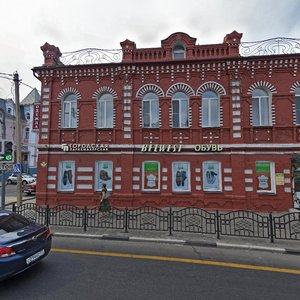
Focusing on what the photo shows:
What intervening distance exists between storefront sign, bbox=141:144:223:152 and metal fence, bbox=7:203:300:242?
163 inches

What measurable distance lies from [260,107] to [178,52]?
5662mm

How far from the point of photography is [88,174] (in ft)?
42.2

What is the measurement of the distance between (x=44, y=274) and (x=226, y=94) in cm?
1153

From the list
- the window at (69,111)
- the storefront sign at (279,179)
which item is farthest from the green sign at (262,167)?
the window at (69,111)

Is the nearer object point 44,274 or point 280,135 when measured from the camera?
point 44,274

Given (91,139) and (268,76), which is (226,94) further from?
(91,139)

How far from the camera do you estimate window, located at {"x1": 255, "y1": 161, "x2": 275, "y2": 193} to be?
11.9 metres

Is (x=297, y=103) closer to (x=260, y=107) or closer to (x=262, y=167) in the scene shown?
(x=260, y=107)

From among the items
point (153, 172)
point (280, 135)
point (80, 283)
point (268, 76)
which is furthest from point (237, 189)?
point (80, 283)

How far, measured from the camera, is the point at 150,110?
13.0 metres

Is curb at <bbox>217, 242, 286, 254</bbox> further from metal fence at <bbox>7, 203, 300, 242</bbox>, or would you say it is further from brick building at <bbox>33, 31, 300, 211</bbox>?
brick building at <bbox>33, 31, 300, 211</bbox>

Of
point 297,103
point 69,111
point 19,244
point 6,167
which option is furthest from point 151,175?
point 297,103

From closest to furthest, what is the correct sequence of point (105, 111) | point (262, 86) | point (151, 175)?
1. point (262, 86)
2. point (151, 175)
3. point (105, 111)

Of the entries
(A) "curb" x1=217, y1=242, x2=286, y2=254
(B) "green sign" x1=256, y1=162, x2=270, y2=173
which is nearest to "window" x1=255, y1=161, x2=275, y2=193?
(B) "green sign" x1=256, y1=162, x2=270, y2=173
